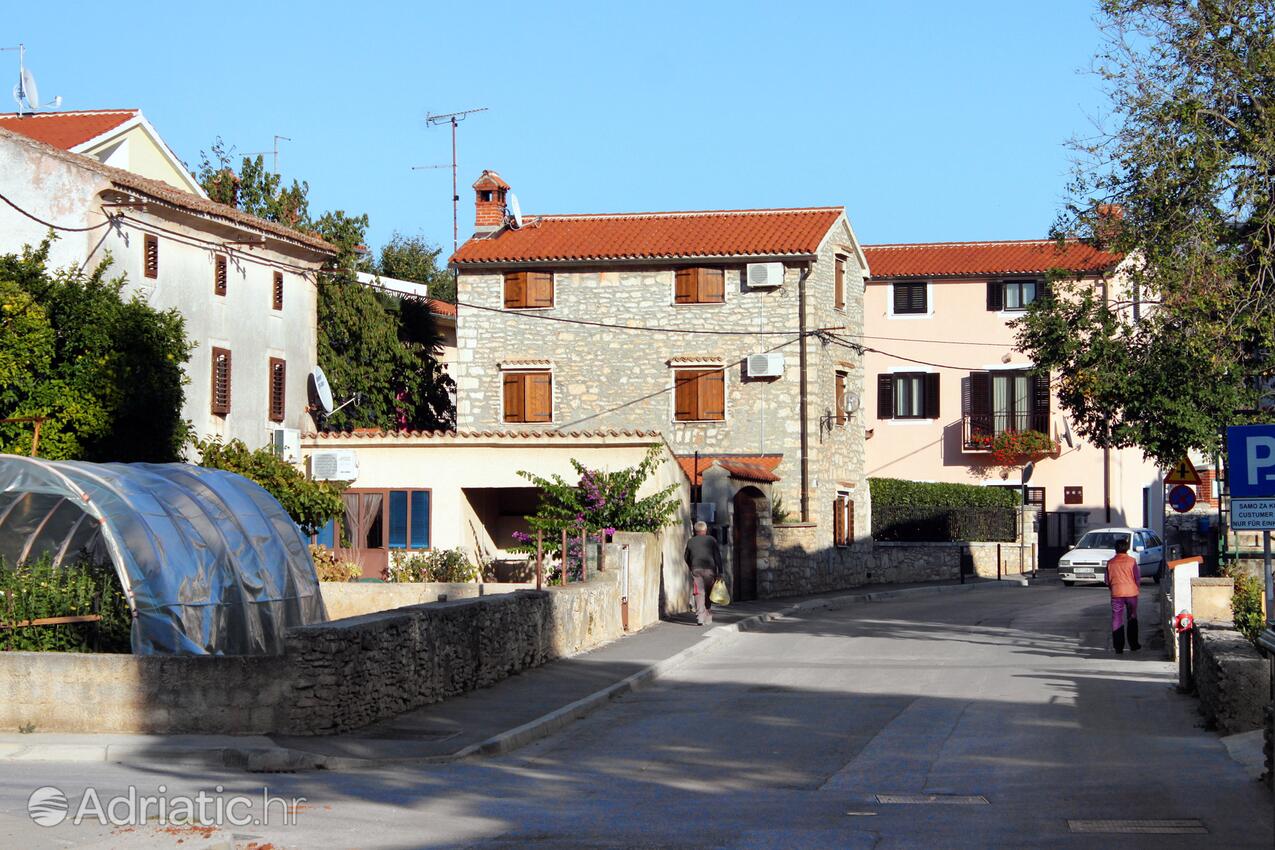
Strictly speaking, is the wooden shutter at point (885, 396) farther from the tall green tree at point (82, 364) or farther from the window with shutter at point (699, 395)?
the tall green tree at point (82, 364)

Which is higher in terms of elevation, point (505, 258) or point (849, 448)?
point (505, 258)

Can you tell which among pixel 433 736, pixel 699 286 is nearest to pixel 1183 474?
pixel 433 736

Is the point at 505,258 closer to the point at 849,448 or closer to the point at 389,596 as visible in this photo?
the point at 849,448

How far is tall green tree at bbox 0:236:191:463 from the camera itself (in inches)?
1019

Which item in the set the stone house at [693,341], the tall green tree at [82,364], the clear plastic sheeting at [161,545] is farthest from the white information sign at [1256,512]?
the stone house at [693,341]

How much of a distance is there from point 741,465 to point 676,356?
558 centimetres

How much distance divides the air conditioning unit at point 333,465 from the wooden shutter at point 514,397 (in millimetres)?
8510

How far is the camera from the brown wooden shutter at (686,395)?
4012 centimetres

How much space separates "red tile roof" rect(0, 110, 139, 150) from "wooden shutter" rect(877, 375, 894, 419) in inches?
1086

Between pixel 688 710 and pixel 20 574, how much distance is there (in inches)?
→ 276

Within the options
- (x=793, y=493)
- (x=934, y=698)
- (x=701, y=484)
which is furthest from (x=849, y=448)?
(x=934, y=698)

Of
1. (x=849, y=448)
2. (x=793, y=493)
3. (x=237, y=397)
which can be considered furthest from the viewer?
(x=849, y=448)

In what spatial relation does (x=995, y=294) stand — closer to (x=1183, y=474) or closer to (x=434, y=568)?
(x=1183, y=474)

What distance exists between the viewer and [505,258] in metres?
41.3
